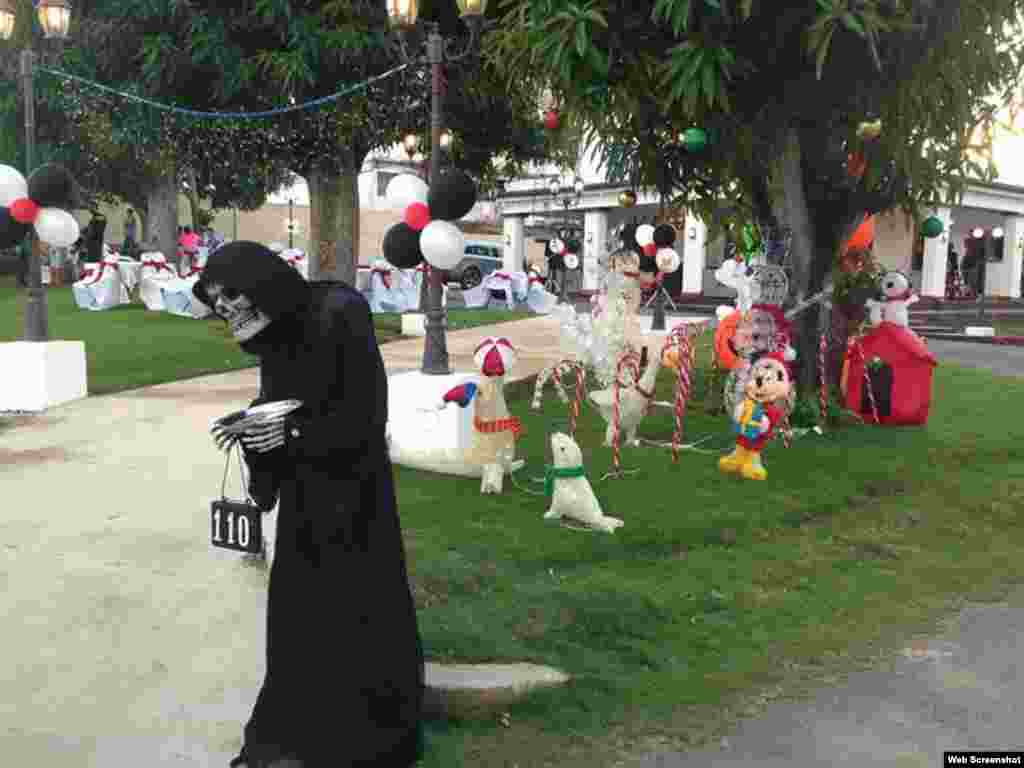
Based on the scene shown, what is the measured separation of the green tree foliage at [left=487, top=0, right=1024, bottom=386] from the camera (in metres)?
6.75

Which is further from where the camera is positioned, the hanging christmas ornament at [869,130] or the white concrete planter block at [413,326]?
the white concrete planter block at [413,326]

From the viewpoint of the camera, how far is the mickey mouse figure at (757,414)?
717 centimetres

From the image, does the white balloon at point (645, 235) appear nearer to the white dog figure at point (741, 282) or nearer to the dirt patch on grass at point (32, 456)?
the white dog figure at point (741, 282)

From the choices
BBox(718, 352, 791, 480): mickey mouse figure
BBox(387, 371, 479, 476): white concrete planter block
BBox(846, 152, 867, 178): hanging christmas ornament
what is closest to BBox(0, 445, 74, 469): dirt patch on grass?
BBox(387, 371, 479, 476): white concrete planter block

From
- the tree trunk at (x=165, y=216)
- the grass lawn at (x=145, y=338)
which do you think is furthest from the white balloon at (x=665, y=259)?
the tree trunk at (x=165, y=216)

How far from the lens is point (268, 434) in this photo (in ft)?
9.85

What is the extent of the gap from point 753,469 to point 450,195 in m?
3.18

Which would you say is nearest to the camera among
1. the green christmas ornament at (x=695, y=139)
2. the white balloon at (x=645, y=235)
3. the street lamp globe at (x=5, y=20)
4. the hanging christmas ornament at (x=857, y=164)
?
the green christmas ornament at (x=695, y=139)

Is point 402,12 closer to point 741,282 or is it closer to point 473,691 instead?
point 741,282

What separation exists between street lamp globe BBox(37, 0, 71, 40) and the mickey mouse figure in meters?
8.32

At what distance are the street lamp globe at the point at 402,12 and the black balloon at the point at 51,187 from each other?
12.7 ft

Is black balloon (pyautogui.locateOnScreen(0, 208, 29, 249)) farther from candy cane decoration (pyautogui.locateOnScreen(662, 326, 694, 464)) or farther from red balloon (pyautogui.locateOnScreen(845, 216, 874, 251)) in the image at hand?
red balloon (pyautogui.locateOnScreen(845, 216, 874, 251))

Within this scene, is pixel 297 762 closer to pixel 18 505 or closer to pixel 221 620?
pixel 221 620

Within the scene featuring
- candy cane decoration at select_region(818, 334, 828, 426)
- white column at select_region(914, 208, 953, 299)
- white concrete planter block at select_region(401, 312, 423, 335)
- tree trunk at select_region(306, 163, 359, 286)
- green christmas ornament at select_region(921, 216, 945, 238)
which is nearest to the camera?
candy cane decoration at select_region(818, 334, 828, 426)
